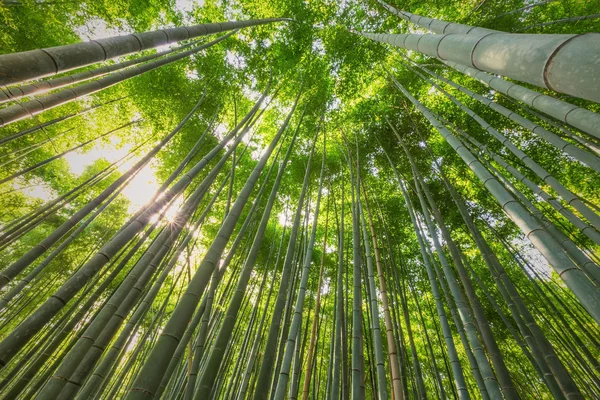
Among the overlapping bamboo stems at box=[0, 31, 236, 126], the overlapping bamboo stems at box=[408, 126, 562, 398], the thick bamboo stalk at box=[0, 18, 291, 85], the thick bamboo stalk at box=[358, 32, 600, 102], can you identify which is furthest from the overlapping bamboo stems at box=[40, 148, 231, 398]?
the overlapping bamboo stems at box=[408, 126, 562, 398]

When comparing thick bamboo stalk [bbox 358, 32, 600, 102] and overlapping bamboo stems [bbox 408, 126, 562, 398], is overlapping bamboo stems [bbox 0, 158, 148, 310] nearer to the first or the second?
thick bamboo stalk [bbox 358, 32, 600, 102]

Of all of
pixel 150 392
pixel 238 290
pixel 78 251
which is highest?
pixel 78 251

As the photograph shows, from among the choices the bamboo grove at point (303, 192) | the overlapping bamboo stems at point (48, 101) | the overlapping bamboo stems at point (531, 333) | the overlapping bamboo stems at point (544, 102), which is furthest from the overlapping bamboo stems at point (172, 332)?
the overlapping bamboo stems at point (531, 333)

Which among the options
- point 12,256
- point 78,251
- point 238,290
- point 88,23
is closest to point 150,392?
point 238,290

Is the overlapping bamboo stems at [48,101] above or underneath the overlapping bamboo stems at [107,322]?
above

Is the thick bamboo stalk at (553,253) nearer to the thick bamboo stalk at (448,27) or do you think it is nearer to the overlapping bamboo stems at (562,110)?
the overlapping bamboo stems at (562,110)

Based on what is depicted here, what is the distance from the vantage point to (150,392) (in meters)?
0.95

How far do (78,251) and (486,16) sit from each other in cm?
1007

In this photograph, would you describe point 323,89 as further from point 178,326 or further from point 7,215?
point 7,215

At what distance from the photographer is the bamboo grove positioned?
1.37 metres

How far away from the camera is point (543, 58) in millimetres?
636

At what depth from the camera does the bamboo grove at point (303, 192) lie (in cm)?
137

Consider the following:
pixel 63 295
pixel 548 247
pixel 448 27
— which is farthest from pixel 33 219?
pixel 548 247

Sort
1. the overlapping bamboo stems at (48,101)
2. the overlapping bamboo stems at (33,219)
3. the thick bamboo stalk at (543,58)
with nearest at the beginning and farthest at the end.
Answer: the thick bamboo stalk at (543,58) < the overlapping bamboo stems at (48,101) < the overlapping bamboo stems at (33,219)
